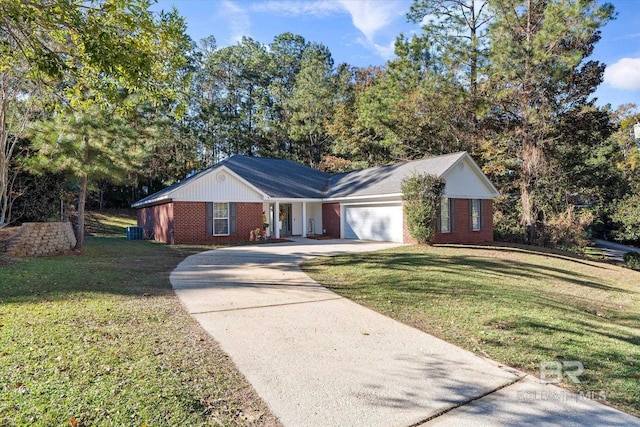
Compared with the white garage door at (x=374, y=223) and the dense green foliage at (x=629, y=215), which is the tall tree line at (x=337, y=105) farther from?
the white garage door at (x=374, y=223)

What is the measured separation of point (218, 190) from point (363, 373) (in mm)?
15737

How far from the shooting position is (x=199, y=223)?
Answer: 18094mm

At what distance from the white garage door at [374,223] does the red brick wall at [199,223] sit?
5158 millimetres

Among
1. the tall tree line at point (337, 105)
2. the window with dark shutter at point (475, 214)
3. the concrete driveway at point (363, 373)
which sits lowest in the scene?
the concrete driveway at point (363, 373)

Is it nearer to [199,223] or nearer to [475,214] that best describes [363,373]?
[199,223]

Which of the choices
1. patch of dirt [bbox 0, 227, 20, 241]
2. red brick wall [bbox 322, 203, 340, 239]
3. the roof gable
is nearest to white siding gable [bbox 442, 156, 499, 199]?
the roof gable

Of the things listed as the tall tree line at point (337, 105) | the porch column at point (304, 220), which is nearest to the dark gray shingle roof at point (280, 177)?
the porch column at point (304, 220)

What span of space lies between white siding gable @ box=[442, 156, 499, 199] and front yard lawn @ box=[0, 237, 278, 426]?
15.0 metres

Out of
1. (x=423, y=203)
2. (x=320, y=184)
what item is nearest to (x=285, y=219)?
(x=320, y=184)

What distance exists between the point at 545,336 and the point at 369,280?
3979 millimetres

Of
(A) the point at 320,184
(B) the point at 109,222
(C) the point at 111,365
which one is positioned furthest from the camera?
(B) the point at 109,222

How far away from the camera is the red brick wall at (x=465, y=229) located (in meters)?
18.6

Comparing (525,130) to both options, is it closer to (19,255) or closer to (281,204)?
(281,204)

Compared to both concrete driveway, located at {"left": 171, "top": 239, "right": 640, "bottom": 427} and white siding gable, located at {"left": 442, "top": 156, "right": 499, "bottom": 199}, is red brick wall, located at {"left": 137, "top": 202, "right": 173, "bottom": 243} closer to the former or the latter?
concrete driveway, located at {"left": 171, "top": 239, "right": 640, "bottom": 427}
